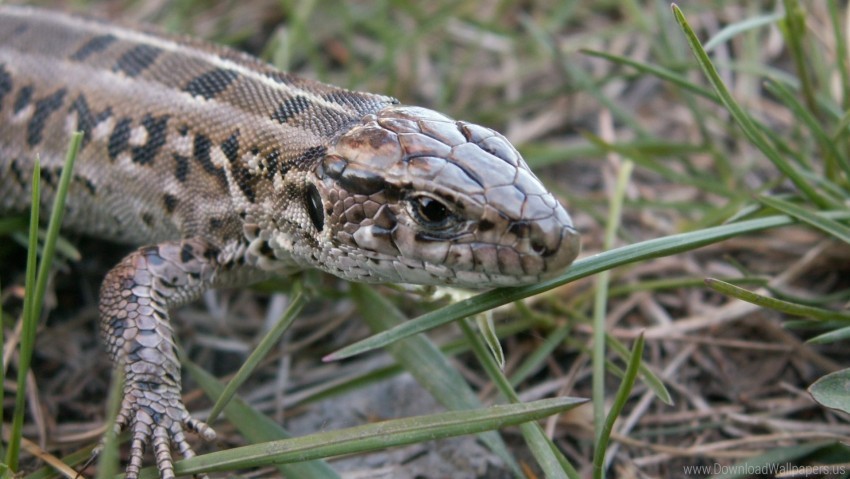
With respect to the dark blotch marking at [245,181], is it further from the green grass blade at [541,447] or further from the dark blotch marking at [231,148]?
the green grass blade at [541,447]

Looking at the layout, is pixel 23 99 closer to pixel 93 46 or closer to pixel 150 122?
pixel 93 46

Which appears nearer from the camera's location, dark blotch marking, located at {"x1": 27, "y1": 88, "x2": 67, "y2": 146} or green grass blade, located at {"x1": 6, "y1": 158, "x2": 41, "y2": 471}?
green grass blade, located at {"x1": 6, "y1": 158, "x2": 41, "y2": 471}

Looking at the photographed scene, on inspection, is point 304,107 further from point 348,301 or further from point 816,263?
point 816,263

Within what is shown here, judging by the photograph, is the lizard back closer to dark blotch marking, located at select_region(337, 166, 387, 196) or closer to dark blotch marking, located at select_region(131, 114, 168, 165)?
dark blotch marking, located at select_region(131, 114, 168, 165)

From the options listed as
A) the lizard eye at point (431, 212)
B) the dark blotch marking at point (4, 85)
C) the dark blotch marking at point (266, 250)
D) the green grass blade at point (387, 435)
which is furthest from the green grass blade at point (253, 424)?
the dark blotch marking at point (4, 85)

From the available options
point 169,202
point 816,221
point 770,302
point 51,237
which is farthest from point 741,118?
point 51,237

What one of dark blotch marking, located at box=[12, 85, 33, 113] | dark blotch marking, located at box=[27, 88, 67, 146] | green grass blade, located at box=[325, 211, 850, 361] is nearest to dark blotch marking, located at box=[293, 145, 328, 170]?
green grass blade, located at box=[325, 211, 850, 361]
